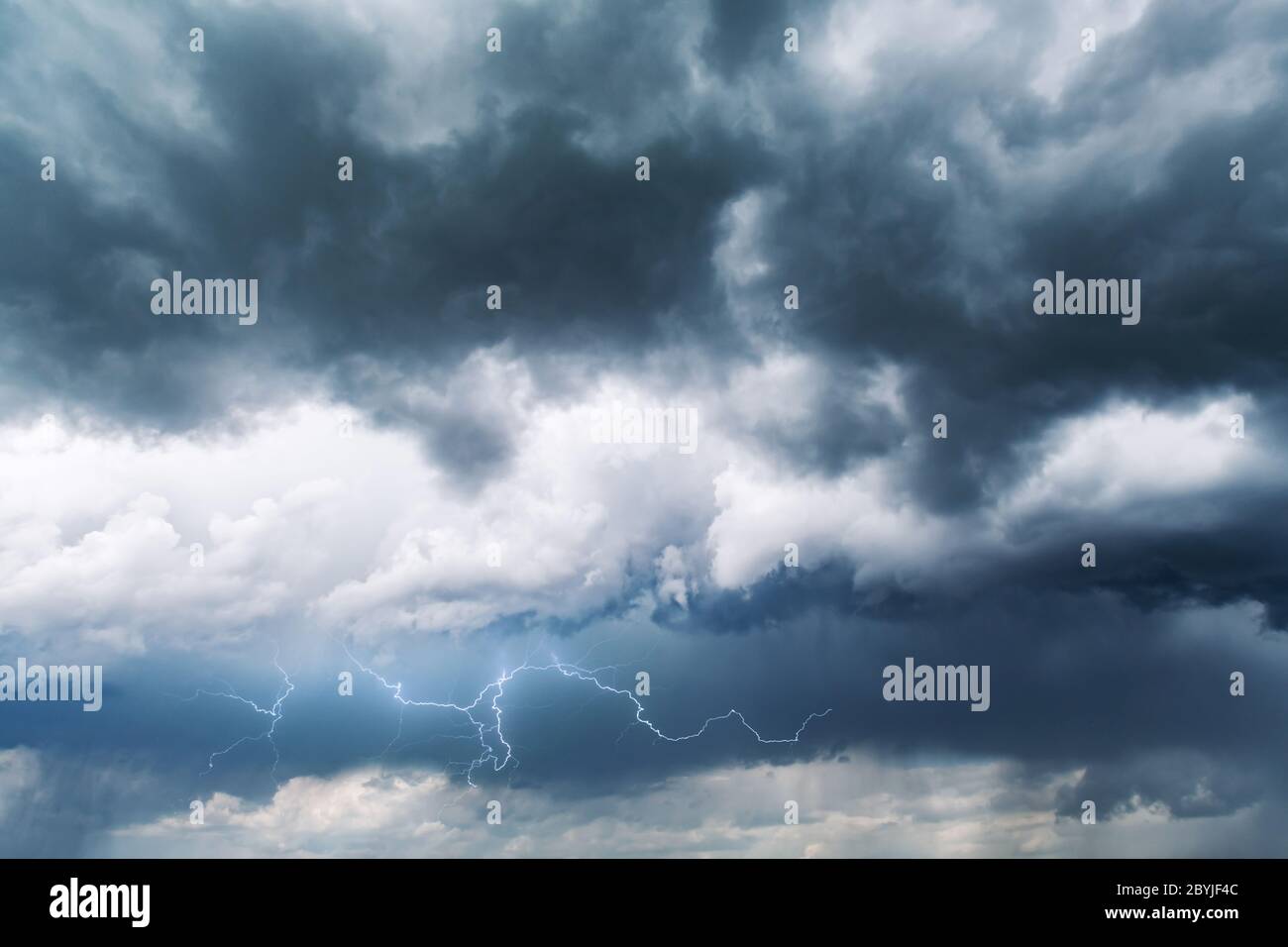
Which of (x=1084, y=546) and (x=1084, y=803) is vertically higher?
(x=1084, y=546)

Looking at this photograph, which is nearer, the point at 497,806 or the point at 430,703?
the point at 497,806

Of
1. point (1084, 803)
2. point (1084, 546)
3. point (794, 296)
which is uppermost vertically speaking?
point (794, 296)

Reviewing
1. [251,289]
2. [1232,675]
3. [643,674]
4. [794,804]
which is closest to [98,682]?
[251,289]

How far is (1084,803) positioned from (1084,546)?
28.3ft

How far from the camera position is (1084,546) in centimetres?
2627

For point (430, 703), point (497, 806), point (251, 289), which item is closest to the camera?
point (497, 806)

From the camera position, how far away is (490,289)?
25.2 meters

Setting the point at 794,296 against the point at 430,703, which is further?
the point at 430,703

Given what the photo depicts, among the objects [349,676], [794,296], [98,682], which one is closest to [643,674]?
[349,676]
